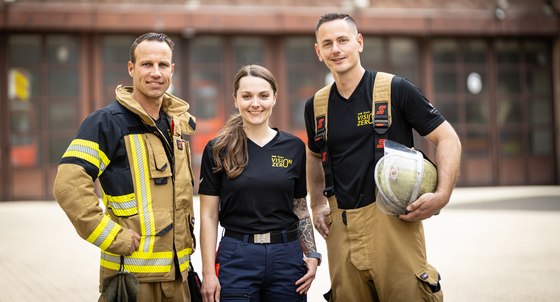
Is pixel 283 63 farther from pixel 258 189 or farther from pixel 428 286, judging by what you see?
pixel 428 286

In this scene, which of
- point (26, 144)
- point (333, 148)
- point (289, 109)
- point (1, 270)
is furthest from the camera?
point (289, 109)

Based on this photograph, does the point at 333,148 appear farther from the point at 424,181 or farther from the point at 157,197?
the point at 157,197

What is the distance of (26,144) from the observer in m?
16.2

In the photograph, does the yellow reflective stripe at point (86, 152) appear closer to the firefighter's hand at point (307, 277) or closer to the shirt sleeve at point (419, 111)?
the firefighter's hand at point (307, 277)

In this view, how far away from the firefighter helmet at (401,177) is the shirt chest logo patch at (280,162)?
585mm

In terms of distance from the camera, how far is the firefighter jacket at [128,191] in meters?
2.56

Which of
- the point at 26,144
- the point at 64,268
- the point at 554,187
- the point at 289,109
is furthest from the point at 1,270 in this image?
the point at 554,187

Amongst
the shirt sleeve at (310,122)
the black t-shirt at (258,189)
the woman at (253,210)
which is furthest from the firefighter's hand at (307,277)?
the shirt sleeve at (310,122)

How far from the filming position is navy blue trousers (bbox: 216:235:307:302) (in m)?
2.77

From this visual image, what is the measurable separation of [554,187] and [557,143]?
175 centimetres

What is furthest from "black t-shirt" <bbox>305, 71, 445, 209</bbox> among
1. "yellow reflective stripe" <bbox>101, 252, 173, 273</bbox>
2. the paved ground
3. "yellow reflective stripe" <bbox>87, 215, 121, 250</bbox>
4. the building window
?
the building window

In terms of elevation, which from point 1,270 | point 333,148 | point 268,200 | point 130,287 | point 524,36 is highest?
point 524,36

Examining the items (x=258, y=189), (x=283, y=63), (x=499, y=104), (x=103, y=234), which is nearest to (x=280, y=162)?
(x=258, y=189)

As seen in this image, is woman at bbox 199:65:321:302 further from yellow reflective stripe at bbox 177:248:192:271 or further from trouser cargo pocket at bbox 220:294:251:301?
yellow reflective stripe at bbox 177:248:192:271
